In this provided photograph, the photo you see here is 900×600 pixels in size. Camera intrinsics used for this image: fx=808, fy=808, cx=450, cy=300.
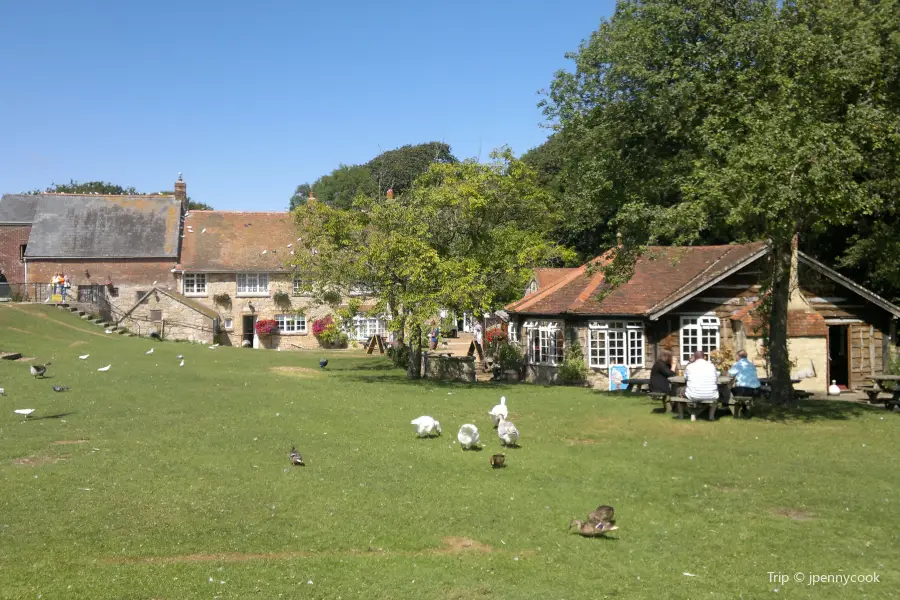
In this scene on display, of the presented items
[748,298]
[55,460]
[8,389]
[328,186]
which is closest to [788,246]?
[748,298]

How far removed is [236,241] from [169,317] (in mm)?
7860

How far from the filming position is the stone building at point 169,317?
5016cm

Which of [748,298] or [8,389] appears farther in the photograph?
[748,298]

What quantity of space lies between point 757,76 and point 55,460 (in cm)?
1823

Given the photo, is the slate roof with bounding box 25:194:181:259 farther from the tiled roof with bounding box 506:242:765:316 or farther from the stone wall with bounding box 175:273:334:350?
the tiled roof with bounding box 506:242:765:316

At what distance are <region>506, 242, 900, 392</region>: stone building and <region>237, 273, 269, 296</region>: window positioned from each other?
26274 mm

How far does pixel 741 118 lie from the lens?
64.0 feet

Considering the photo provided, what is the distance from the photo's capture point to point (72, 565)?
8.67 metres

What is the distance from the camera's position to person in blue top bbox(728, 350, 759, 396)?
20.9 meters

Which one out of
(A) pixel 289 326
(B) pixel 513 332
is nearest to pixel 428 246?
(B) pixel 513 332

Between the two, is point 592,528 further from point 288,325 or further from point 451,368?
point 288,325

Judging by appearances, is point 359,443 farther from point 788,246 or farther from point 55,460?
point 788,246

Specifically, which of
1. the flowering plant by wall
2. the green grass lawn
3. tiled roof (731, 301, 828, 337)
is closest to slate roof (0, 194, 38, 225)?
the flowering plant by wall

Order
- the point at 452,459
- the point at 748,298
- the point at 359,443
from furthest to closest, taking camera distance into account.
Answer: the point at 748,298 → the point at 359,443 → the point at 452,459
